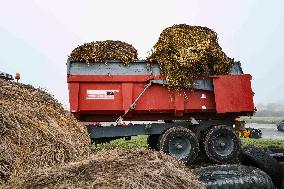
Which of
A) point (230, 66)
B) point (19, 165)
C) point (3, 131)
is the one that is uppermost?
point (230, 66)

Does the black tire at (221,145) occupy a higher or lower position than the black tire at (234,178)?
higher

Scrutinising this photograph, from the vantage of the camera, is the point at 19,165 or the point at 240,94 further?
the point at 240,94

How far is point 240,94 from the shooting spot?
1379cm

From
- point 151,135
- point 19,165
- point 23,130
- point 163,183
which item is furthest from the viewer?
point 151,135

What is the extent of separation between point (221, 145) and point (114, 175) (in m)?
9.76

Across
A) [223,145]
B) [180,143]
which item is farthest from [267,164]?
[223,145]

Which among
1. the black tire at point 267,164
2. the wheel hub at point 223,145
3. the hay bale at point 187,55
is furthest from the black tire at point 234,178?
the hay bale at point 187,55

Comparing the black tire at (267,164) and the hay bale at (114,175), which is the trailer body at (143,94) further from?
the hay bale at (114,175)

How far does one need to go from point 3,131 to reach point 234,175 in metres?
3.88

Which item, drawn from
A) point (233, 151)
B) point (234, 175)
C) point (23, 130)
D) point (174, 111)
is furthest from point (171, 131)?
point (23, 130)

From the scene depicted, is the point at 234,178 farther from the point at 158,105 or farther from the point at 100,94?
the point at 100,94

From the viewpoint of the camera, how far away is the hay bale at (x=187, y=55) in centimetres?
1328

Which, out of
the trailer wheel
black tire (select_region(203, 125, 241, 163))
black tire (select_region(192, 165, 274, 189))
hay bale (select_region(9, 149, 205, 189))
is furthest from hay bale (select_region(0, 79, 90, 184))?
black tire (select_region(203, 125, 241, 163))

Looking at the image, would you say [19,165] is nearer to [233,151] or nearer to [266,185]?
[266,185]
